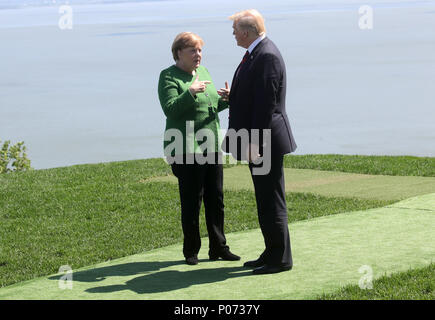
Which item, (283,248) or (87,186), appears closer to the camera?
(283,248)

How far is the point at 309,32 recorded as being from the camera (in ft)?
273

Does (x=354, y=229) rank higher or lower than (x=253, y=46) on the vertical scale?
lower

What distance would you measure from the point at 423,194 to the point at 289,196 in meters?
1.63

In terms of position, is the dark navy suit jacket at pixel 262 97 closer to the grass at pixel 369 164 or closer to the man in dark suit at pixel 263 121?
the man in dark suit at pixel 263 121

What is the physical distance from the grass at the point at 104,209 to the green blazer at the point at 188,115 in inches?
74.7

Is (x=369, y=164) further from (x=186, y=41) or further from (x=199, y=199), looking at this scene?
(x=186, y=41)

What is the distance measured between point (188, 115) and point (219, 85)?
30.5 metres

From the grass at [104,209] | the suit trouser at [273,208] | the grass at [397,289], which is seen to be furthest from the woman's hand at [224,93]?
the grass at [104,209]

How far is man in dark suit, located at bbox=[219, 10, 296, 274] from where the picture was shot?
19.3 feet

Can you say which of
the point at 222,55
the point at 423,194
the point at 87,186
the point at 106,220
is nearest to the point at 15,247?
the point at 106,220

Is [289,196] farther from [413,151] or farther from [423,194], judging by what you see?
[413,151]

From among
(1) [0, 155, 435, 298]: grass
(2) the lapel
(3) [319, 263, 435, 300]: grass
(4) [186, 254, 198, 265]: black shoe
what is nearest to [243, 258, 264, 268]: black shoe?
(4) [186, 254, 198, 265]: black shoe

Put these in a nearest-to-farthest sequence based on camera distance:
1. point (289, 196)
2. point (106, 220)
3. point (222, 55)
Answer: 1. point (106, 220)
2. point (289, 196)
3. point (222, 55)

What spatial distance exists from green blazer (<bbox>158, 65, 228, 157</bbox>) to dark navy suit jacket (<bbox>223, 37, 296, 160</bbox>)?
1.12 feet
